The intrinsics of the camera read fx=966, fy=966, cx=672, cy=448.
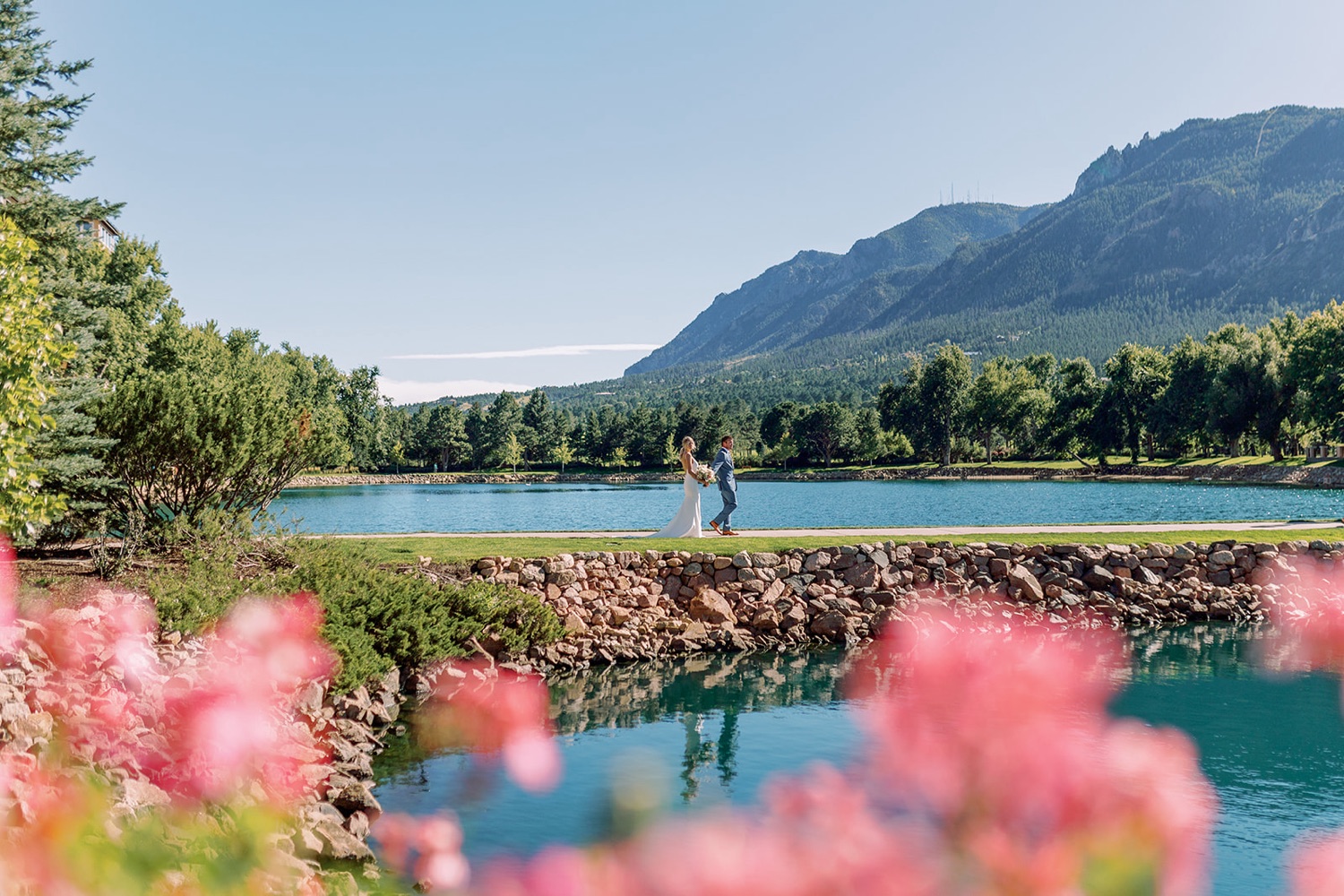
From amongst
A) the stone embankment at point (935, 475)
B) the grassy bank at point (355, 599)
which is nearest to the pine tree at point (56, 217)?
the grassy bank at point (355, 599)

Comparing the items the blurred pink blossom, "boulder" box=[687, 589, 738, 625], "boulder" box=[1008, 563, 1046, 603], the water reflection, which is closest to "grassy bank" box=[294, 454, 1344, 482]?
"boulder" box=[1008, 563, 1046, 603]

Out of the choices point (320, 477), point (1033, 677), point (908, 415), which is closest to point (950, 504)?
point (1033, 677)

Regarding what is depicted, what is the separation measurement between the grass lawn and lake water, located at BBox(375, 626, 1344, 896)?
9.21ft

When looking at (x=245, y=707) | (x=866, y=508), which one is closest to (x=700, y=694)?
(x=245, y=707)

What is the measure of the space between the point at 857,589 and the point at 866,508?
106 feet

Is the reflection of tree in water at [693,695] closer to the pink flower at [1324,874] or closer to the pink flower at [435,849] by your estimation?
the pink flower at [435,849]

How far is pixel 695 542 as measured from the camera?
19562mm

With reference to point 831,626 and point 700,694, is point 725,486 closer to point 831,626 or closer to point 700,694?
point 831,626

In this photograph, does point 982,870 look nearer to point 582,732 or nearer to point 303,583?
point 582,732

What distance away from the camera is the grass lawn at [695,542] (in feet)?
58.1

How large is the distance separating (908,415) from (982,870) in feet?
375

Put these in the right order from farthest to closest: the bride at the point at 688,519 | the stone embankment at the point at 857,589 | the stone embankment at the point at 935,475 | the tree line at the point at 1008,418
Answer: the tree line at the point at 1008,418
the stone embankment at the point at 935,475
the bride at the point at 688,519
the stone embankment at the point at 857,589

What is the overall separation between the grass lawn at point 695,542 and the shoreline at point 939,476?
3000 cm

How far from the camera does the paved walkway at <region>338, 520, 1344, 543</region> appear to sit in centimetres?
2078
